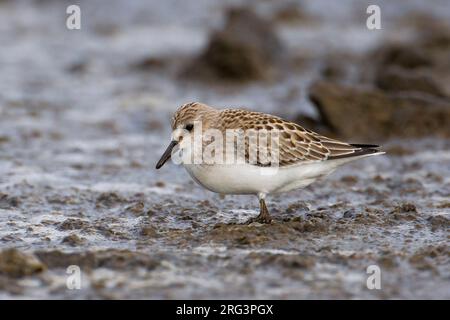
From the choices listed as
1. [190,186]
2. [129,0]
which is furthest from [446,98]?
[129,0]

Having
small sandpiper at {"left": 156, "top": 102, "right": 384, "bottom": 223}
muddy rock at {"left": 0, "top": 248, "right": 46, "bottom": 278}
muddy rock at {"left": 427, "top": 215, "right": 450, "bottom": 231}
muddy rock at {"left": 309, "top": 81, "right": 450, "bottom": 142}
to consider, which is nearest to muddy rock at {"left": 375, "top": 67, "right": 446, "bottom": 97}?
muddy rock at {"left": 309, "top": 81, "right": 450, "bottom": 142}

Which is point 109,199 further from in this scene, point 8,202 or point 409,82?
point 409,82

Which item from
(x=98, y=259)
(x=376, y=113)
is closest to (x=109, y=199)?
(x=98, y=259)

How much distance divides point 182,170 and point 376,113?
11.7 ft

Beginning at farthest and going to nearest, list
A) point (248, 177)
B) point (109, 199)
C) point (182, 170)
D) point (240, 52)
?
point (240, 52) → point (182, 170) → point (109, 199) → point (248, 177)

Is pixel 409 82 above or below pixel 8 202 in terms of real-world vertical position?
above

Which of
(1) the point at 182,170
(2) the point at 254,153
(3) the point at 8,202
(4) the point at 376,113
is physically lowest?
(3) the point at 8,202

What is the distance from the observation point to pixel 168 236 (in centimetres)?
877

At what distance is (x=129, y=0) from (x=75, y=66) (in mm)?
5803

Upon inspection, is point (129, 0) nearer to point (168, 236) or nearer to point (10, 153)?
point (10, 153)

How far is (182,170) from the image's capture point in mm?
12297

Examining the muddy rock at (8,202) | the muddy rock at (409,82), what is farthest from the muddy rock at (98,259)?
the muddy rock at (409,82)

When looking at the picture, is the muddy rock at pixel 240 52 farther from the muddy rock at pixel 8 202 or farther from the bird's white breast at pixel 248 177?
the bird's white breast at pixel 248 177

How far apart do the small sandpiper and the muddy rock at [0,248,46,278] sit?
1889 millimetres
